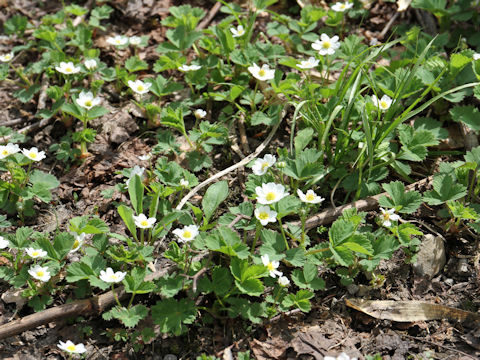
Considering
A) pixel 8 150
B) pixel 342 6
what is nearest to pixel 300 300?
pixel 8 150

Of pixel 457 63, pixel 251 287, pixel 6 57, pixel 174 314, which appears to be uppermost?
pixel 457 63

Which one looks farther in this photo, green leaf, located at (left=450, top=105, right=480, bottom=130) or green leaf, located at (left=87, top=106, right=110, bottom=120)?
green leaf, located at (left=87, top=106, right=110, bottom=120)

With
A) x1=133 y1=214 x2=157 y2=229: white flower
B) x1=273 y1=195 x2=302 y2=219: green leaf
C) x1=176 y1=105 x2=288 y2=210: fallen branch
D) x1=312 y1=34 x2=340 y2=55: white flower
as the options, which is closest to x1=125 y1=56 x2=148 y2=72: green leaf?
x1=176 y1=105 x2=288 y2=210: fallen branch

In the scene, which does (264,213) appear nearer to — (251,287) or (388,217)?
(251,287)

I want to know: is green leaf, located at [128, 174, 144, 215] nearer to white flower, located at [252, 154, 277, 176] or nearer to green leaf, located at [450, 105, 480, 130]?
white flower, located at [252, 154, 277, 176]

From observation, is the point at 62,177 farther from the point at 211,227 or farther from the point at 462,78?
the point at 462,78

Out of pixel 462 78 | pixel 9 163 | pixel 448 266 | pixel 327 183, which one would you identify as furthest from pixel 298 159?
pixel 9 163
